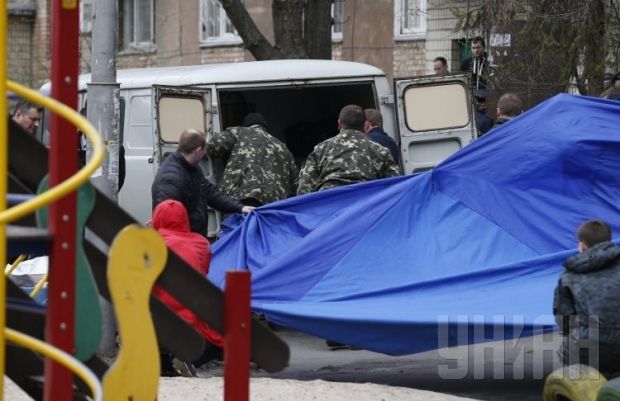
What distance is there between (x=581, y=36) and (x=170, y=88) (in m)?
4.30

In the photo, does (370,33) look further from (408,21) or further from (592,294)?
(592,294)

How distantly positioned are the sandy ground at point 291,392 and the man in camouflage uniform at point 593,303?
829 mm

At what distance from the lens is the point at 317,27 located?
17.6m

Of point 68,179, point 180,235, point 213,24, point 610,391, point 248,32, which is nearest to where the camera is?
point 68,179

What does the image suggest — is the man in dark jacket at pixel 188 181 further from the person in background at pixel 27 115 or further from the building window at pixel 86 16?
the building window at pixel 86 16

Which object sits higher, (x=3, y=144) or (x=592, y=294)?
(x=3, y=144)

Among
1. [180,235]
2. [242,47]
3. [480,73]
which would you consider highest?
[242,47]

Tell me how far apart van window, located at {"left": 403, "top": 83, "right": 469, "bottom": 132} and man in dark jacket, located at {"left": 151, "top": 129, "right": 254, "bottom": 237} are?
2601 mm

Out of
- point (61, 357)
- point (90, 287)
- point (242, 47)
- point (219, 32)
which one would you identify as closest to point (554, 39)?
point (90, 287)

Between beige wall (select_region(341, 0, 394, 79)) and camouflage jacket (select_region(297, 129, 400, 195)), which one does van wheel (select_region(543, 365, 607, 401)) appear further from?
beige wall (select_region(341, 0, 394, 79))

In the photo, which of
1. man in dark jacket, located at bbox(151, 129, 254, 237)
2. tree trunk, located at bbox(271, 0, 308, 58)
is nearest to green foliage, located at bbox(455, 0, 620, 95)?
tree trunk, located at bbox(271, 0, 308, 58)

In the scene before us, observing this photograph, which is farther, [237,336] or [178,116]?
[178,116]

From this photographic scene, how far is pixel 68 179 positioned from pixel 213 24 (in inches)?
995

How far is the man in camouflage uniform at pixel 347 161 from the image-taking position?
35.0 feet
